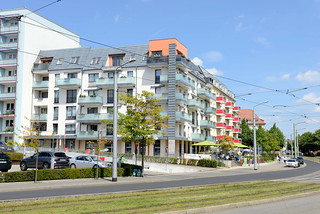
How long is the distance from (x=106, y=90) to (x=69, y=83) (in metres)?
6.04

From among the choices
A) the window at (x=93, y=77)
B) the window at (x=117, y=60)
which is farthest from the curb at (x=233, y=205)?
the window at (x=93, y=77)

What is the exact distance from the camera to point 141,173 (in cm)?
3125

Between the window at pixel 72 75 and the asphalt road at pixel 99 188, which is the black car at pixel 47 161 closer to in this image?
the asphalt road at pixel 99 188

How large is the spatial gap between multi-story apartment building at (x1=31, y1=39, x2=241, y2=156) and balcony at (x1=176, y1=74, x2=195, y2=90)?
16cm

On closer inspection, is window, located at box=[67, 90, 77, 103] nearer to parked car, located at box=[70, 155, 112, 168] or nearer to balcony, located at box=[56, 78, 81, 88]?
balcony, located at box=[56, 78, 81, 88]

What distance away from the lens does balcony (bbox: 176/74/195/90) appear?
175 ft

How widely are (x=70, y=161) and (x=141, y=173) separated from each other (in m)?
6.72

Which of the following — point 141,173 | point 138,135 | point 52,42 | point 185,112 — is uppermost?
point 52,42

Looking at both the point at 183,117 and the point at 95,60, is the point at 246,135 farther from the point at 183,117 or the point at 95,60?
the point at 95,60

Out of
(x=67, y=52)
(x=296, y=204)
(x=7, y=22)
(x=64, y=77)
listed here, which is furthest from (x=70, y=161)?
(x=7, y=22)

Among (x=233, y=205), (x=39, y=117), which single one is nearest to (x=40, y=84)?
(x=39, y=117)

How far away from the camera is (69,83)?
57.6m

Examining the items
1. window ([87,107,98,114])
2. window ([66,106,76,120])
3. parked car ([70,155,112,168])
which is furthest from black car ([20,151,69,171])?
window ([66,106,76,120])

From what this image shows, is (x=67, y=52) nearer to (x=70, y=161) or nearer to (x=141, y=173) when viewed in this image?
(x=70, y=161)
